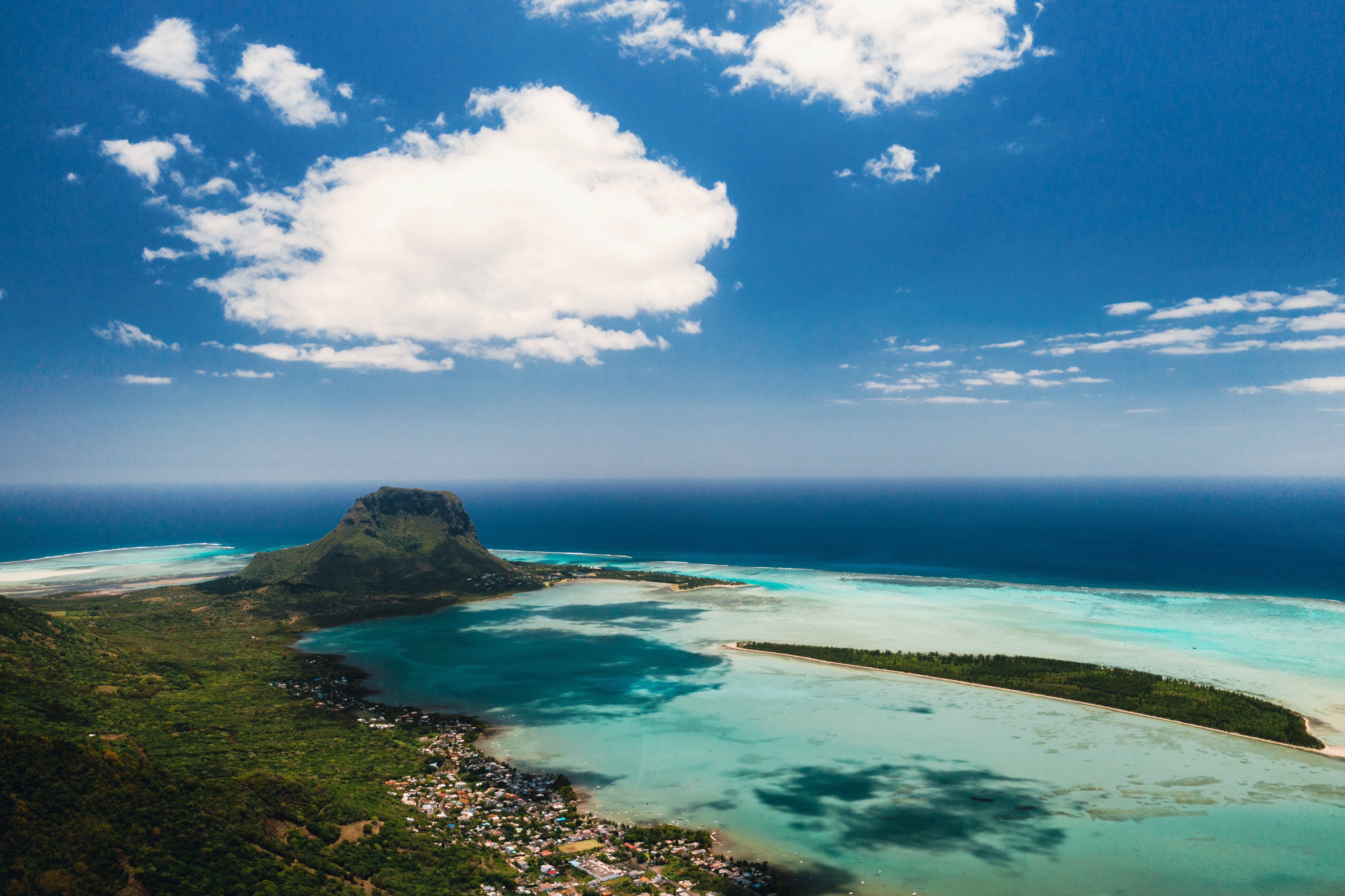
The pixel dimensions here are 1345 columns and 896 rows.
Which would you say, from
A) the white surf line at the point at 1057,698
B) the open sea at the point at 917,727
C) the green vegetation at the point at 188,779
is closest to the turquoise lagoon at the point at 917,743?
the open sea at the point at 917,727

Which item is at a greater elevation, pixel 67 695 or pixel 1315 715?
pixel 67 695

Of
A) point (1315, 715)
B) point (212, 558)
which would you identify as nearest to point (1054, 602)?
point (1315, 715)

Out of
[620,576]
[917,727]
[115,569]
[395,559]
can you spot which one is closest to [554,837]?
[917,727]

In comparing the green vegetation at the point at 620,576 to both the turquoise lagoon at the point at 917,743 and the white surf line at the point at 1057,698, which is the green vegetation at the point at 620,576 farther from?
the white surf line at the point at 1057,698

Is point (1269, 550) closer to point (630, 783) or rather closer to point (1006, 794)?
point (1006, 794)

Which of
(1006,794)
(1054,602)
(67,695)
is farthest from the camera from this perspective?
(1054,602)

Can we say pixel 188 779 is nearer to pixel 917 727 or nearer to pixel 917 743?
pixel 917 743
